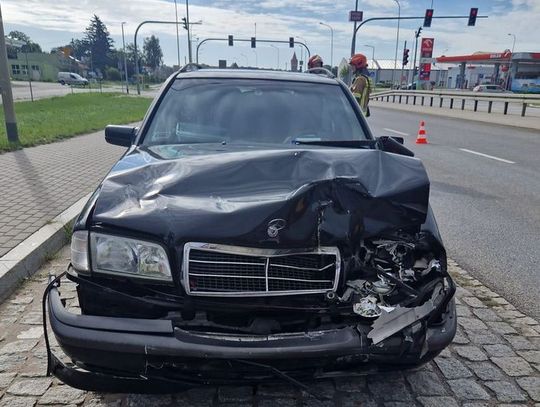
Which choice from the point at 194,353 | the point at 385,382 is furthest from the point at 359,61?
the point at 194,353

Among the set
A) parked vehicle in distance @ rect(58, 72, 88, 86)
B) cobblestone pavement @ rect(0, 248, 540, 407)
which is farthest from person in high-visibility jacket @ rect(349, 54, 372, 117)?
parked vehicle in distance @ rect(58, 72, 88, 86)

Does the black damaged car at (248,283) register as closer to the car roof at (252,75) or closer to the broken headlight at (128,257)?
the broken headlight at (128,257)

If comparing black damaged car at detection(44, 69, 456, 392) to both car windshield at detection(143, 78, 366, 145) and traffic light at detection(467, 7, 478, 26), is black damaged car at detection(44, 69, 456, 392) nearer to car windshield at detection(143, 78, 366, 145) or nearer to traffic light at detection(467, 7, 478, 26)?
car windshield at detection(143, 78, 366, 145)

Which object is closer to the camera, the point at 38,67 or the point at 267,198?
the point at 267,198

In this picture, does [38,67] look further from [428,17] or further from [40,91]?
[428,17]

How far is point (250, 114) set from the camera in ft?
12.5

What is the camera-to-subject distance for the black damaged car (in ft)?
6.88

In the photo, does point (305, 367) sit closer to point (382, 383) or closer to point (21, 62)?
point (382, 383)

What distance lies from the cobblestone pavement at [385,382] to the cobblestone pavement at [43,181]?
161cm

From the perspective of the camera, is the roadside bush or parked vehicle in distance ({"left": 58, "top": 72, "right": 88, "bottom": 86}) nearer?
parked vehicle in distance ({"left": 58, "top": 72, "right": 88, "bottom": 86})

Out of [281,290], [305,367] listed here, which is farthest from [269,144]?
[305,367]

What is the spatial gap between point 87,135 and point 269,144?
1124cm

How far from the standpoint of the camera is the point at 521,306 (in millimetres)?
3861

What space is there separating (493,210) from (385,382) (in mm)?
4753
